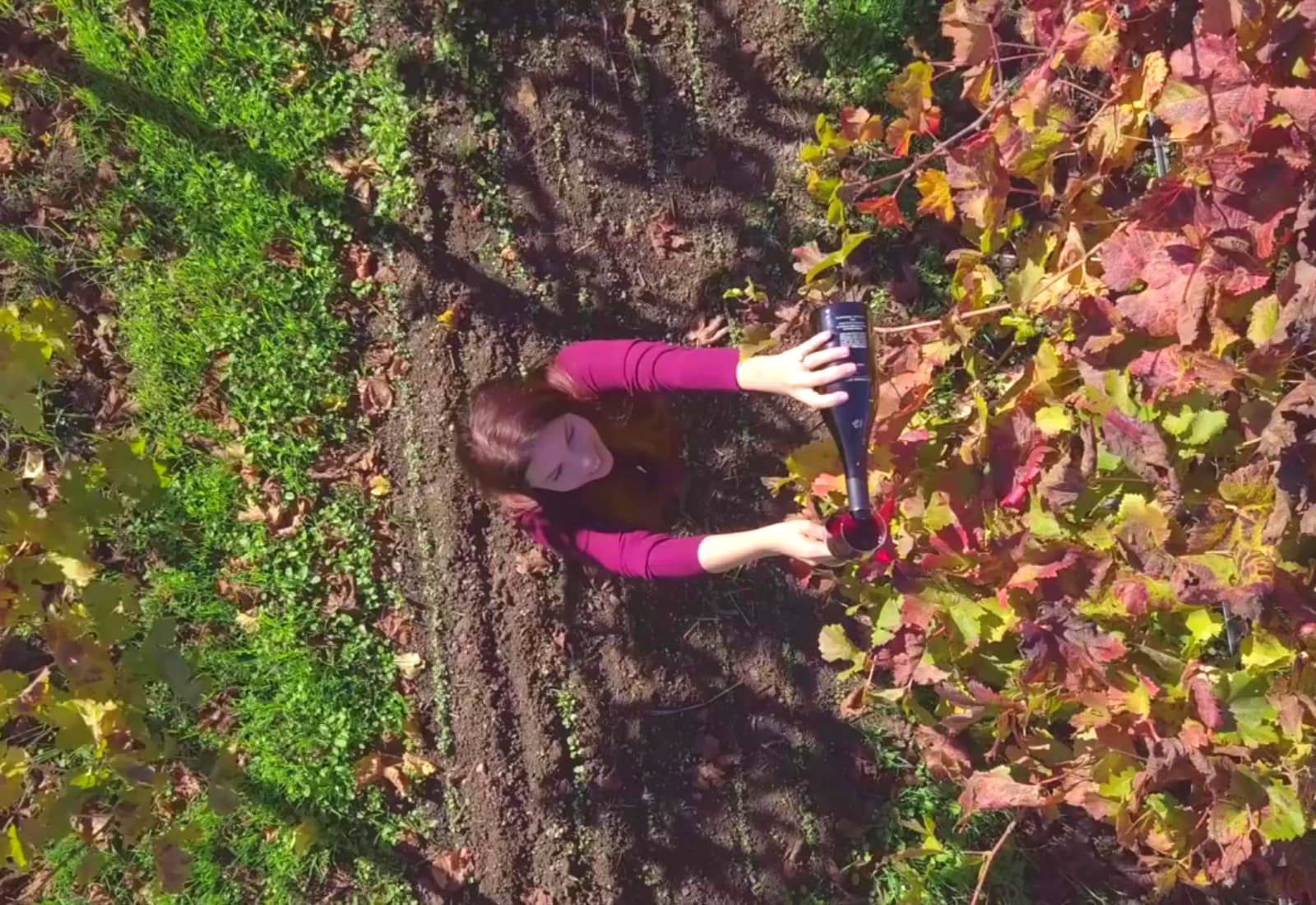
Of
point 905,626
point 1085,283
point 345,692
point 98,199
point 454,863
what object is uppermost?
point 98,199

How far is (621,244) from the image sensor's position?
11.4 ft

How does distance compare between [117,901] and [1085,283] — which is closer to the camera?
[1085,283]

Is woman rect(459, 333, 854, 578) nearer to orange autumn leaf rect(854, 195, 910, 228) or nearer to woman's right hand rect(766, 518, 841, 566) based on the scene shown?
woman's right hand rect(766, 518, 841, 566)

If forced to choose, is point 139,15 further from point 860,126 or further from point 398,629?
point 860,126

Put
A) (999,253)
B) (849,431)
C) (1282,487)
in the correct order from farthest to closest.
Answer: (999,253), (849,431), (1282,487)

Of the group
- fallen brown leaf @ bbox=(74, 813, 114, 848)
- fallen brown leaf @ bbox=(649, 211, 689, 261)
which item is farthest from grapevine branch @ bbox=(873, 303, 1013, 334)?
fallen brown leaf @ bbox=(74, 813, 114, 848)

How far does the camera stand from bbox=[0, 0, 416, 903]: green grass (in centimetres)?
345

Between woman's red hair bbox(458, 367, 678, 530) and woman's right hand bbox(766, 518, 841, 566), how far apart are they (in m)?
0.68

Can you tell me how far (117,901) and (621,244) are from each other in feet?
9.14

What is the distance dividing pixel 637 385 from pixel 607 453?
0.23m

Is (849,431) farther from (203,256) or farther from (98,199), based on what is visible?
(98,199)

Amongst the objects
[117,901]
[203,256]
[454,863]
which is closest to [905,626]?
[454,863]

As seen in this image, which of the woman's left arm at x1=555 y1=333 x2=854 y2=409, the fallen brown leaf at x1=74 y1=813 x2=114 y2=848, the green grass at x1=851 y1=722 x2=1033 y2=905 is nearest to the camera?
the woman's left arm at x1=555 y1=333 x2=854 y2=409

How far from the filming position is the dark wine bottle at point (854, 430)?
7.24ft
